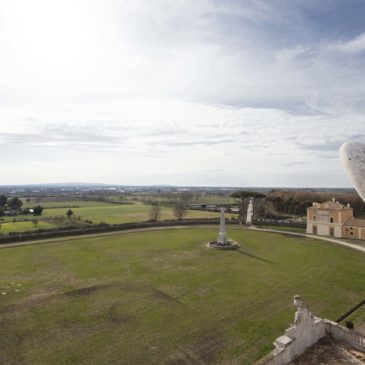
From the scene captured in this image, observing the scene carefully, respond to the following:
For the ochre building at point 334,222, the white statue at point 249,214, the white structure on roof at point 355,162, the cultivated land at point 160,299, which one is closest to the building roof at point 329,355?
the cultivated land at point 160,299

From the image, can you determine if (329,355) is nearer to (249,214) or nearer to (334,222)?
(334,222)

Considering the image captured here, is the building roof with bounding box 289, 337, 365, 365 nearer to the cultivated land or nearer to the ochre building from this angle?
the cultivated land

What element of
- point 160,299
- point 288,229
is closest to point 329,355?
point 160,299

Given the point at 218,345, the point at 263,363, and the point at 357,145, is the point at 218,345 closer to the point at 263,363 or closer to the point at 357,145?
the point at 263,363

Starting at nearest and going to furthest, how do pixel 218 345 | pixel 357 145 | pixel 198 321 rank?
pixel 357 145
pixel 218 345
pixel 198 321

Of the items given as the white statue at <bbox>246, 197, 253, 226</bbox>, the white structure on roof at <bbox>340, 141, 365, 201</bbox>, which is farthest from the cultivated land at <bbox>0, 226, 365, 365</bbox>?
the white statue at <bbox>246, 197, 253, 226</bbox>

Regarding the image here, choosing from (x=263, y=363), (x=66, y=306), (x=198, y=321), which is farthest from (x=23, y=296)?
(x=263, y=363)

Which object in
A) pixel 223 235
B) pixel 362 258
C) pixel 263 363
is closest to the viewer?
pixel 263 363

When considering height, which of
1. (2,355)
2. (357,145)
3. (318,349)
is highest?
(357,145)
